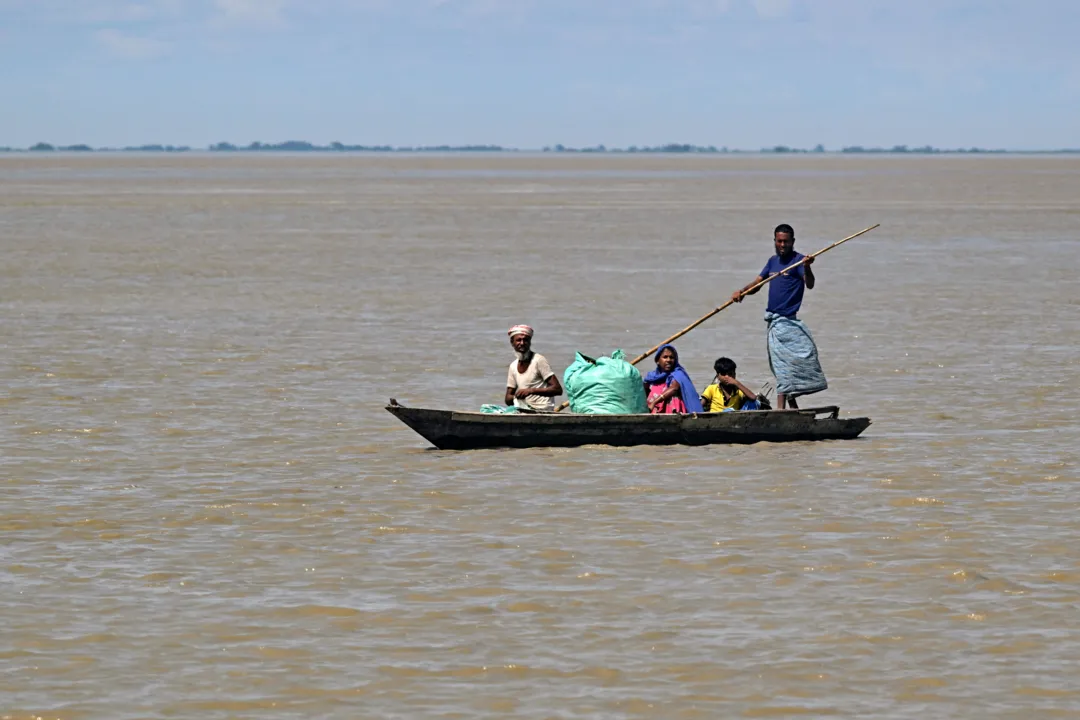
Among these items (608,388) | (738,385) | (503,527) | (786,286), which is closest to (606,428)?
(608,388)

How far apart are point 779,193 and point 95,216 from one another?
123ft

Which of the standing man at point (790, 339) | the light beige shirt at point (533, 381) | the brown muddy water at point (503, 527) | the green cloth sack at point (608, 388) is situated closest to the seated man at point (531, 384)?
the light beige shirt at point (533, 381)

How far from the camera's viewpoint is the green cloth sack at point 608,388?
14156 mm

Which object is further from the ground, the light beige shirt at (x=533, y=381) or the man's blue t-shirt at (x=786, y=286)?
the man's blue t-shirt at (x=786, y=286)

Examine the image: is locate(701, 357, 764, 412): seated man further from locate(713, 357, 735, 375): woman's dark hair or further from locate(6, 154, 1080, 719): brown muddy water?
locate(6, 154, 1080, 719): brown muddy water

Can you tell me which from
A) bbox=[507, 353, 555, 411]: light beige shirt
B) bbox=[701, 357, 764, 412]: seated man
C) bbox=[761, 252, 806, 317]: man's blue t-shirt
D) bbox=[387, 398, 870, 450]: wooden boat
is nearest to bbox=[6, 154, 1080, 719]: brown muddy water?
bbox=[387, 398, 870, 450]: wooden boat

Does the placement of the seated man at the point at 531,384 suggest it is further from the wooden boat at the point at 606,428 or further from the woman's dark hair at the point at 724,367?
the woman's dark hair at the point at 724,367

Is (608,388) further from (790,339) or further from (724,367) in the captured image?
(790,339)

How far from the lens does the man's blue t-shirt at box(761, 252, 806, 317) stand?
1455cm

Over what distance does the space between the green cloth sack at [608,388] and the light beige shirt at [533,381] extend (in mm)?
245

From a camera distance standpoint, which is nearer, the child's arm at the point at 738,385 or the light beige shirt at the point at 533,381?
the light beige shirt at the point at 533,381

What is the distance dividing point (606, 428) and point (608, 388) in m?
0.39

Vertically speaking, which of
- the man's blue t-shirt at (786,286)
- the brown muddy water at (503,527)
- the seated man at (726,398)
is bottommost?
the brown muddy water at (503,527)

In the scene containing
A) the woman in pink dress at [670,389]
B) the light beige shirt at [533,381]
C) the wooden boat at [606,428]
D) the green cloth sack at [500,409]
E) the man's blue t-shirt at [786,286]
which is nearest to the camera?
the wooden boat at [606,428]
